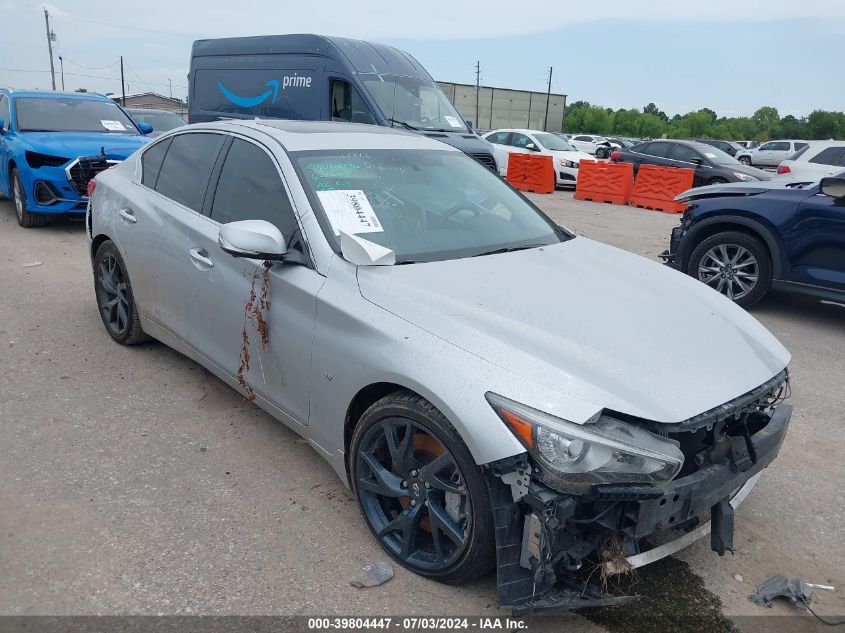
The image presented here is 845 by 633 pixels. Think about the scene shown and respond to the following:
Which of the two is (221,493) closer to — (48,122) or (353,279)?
(353,279)

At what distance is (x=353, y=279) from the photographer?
300 centimetres

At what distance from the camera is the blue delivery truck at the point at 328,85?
35.7 ft

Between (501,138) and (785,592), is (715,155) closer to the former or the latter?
(501,138)

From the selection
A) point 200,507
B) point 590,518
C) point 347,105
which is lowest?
point 200,507

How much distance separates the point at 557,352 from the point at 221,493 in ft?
5.88

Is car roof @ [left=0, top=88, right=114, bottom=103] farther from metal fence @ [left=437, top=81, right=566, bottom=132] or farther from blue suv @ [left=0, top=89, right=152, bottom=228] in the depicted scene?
metal fence @ [left=437, top=81, right=566, bottom=132]

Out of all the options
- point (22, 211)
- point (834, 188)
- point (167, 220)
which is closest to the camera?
point (167, 220)

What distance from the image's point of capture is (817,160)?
41.0 ft

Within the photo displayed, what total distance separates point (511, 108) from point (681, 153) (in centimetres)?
5468

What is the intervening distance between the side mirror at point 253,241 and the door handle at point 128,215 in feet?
5.37

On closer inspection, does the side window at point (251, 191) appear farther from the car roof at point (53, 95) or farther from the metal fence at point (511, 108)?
the metal fence at point (511, 108)

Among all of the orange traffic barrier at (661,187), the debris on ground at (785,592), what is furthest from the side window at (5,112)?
the orange traffic barrier at (661,187)

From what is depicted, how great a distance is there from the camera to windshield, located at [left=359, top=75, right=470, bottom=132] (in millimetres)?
10875

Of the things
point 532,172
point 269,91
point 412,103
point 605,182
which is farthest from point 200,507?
point 532,172
